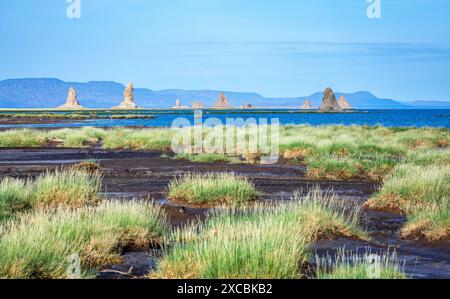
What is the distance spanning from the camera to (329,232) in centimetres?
1148

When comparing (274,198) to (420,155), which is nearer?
(274,198)

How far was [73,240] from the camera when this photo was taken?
9.61 m

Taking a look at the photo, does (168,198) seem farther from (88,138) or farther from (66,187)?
(88,138)

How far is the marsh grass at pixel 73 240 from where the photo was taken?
8.00 m

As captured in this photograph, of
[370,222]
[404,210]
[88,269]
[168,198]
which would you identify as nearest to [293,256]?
[88,269]

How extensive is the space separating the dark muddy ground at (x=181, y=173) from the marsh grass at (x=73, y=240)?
390mm

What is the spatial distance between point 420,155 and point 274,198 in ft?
40.7

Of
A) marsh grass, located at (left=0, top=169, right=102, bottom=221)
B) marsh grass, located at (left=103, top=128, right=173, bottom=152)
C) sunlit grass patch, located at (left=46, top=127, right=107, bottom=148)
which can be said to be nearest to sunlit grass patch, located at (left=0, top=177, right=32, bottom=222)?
marsh grass, located at (left=0, top=169, right=102, bottom=221)

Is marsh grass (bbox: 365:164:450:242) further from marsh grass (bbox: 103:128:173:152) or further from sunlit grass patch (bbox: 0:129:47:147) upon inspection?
sunlit grass patch (bbox: 0:129:47:147)

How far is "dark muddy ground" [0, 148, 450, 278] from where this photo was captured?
9594 mm

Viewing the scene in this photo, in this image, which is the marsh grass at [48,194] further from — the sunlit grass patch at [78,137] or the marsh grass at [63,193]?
the sunlit grass patch at [78,137]

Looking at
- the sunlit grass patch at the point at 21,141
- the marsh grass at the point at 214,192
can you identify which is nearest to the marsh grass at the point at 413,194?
the marsh grass at the point at 214,192

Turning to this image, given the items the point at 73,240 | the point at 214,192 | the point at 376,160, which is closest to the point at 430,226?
the point at 214,192
